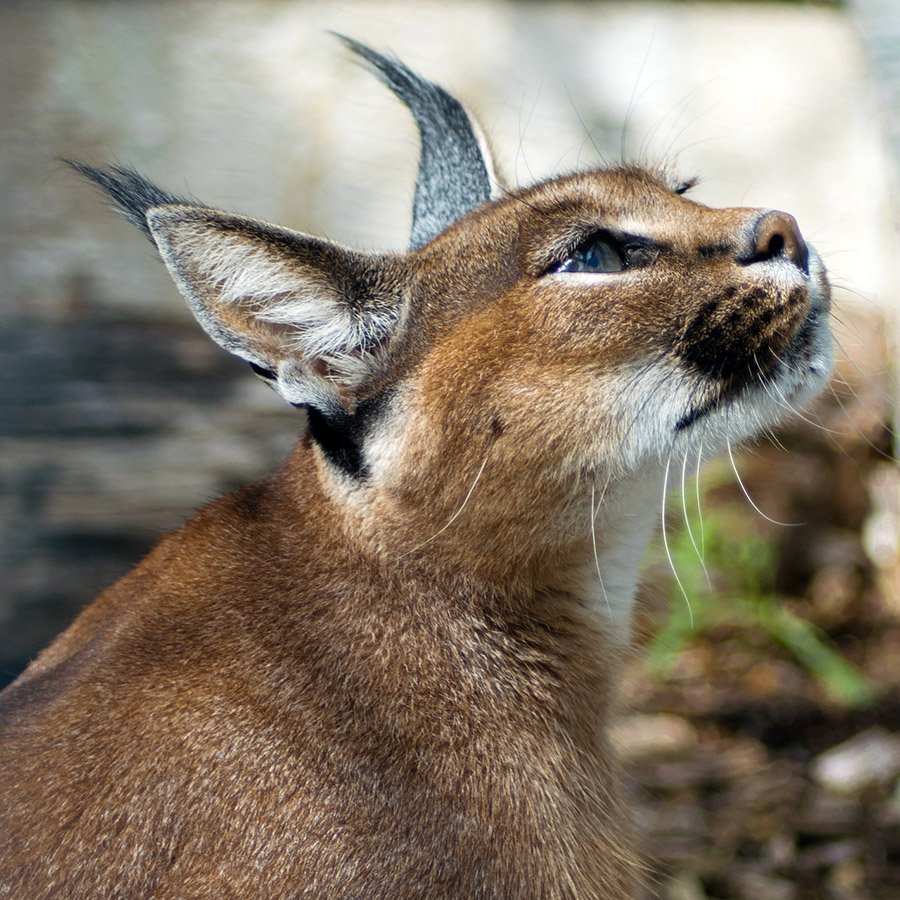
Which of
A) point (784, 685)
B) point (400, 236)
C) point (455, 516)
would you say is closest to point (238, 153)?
point (400, 236)

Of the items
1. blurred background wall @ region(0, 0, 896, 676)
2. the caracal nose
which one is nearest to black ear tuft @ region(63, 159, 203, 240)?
the caracal nose

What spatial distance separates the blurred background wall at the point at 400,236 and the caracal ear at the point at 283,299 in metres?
1.82

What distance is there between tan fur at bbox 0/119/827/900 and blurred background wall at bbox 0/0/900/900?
1634 mm

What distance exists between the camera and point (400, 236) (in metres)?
7.09

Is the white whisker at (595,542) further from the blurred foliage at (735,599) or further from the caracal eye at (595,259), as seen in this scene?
the blurred foliage at (735,599)

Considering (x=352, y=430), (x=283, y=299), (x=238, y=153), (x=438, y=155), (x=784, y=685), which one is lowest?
(x=784, y=685)

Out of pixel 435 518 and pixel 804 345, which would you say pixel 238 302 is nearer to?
pixel 435 518

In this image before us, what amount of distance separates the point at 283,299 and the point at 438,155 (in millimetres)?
1202

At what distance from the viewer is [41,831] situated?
2775mm

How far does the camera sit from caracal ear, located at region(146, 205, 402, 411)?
2.92 metres

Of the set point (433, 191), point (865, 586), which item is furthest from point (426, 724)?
point (865, 586)

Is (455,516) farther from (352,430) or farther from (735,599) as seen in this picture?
(735,599)

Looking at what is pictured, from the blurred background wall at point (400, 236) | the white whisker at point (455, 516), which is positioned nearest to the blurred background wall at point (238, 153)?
the blurred background wall at point (400, 236)

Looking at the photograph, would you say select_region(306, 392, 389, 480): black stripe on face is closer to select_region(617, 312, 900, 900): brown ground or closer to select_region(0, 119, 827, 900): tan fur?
select_region(0, 119, 827, 900): tan fur
